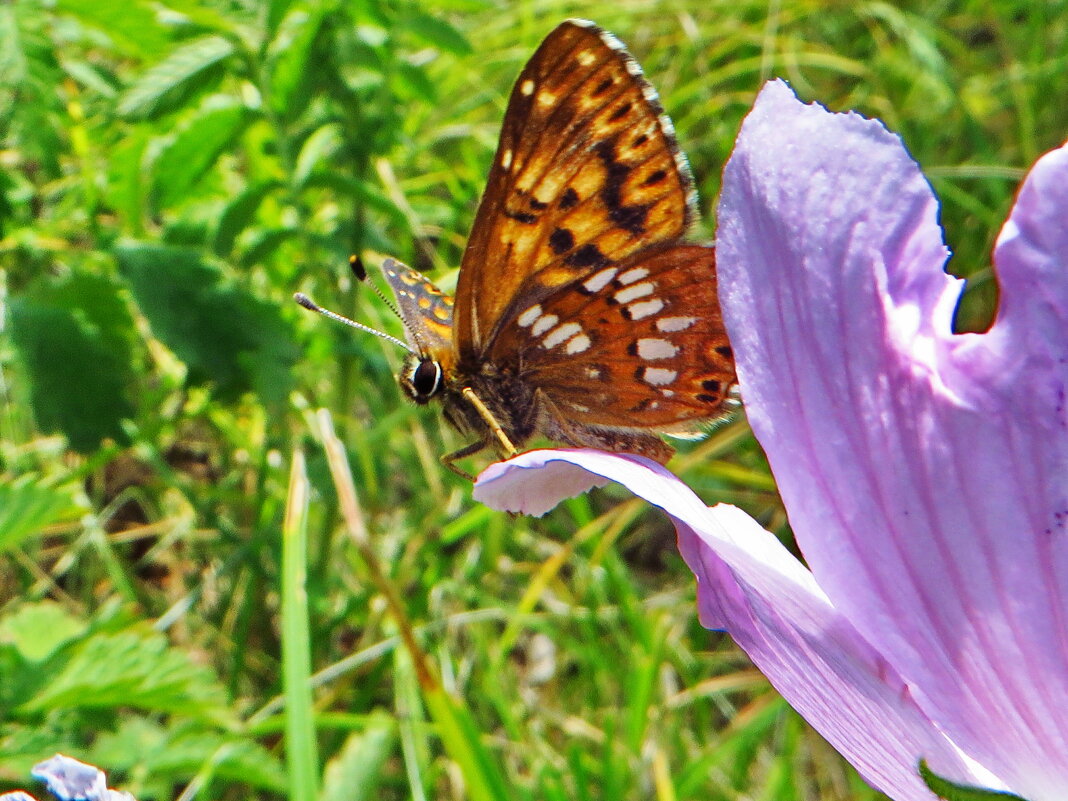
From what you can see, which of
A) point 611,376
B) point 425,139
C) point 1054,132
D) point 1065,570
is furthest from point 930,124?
point 1065,570

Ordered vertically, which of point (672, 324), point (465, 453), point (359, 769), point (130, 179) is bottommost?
point (359, 769)

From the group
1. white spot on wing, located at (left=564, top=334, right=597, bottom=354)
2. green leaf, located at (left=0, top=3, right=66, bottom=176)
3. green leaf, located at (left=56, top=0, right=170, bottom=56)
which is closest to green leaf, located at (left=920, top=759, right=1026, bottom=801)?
white spot on wing, located at (left=564, top=334, right=597, bottom=354)

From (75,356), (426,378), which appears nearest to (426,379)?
(426,378)

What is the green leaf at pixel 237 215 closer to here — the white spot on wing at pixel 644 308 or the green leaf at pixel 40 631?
the green leaf at pixel 40 631

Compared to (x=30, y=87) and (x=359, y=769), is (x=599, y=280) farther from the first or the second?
(x=30, y=87)

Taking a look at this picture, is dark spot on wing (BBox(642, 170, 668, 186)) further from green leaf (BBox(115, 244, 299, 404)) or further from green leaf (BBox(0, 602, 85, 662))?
green leaf (BBox(0, 602, 85, 662))

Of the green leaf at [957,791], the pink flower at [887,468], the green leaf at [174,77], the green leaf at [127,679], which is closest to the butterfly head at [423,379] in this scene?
the green leaf at [127,679]
